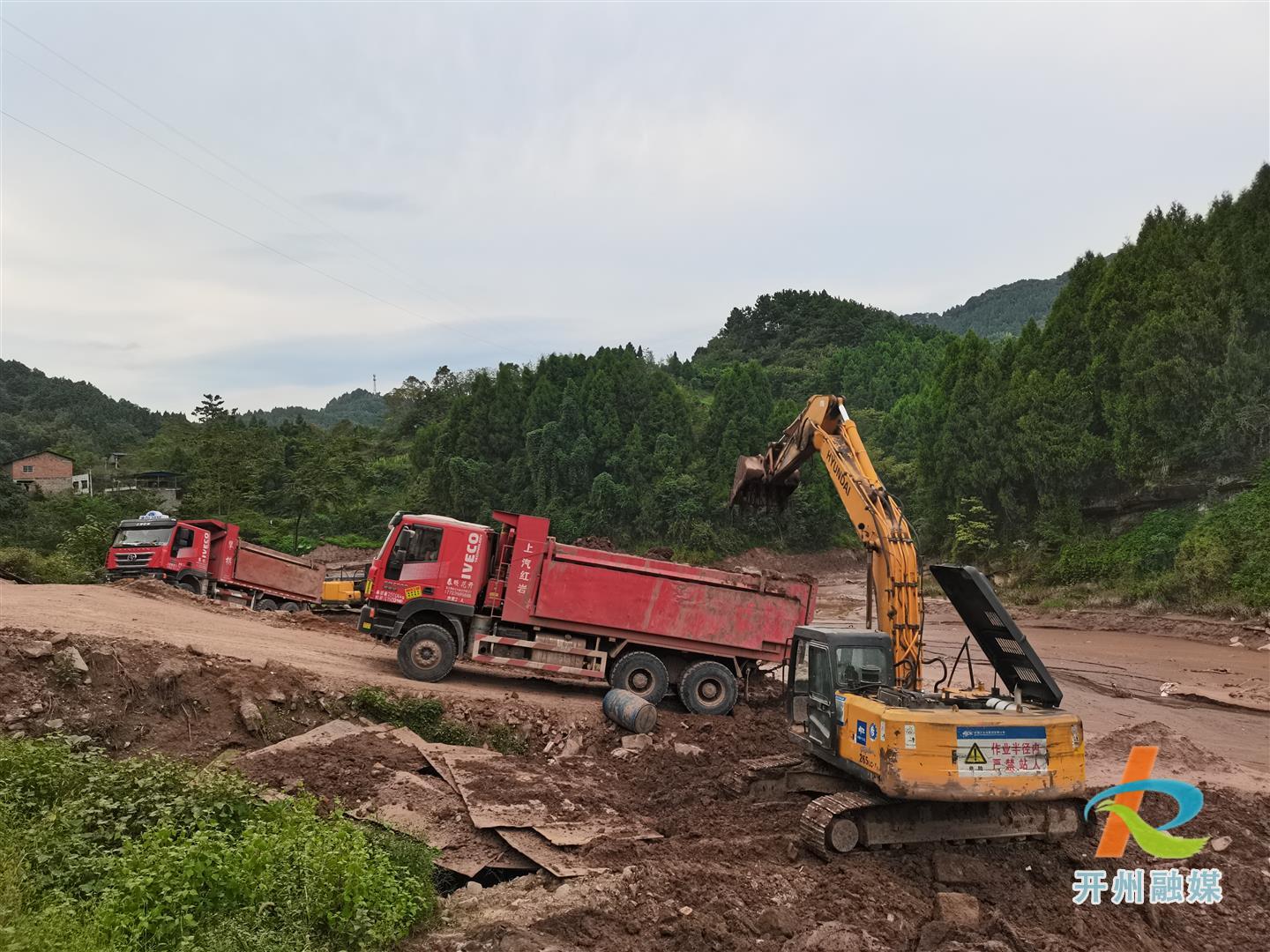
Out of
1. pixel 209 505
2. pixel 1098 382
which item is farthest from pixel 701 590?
pixel 209 505

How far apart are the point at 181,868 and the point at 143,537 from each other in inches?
817

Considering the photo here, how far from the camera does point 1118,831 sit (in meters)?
9.55

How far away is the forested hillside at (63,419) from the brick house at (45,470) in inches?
69.8

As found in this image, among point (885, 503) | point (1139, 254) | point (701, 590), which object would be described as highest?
point (1139, 254)

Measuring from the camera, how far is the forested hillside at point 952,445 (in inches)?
1332

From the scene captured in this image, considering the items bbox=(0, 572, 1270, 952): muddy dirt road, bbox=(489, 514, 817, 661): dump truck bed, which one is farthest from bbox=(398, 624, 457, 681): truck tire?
bbox=(489, 514, 817, 661): dump truck bed

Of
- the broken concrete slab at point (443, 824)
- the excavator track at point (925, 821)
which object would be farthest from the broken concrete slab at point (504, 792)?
the excavator track at point (925, 821)

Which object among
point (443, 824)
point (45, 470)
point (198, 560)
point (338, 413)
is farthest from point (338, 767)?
point (338, 413)

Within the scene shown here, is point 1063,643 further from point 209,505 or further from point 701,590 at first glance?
point 209,505

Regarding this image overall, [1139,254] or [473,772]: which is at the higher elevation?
[1139,254]

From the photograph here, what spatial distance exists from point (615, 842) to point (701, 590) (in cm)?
662

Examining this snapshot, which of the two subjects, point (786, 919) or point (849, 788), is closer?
point (786, 919)

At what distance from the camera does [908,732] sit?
819 centimetres

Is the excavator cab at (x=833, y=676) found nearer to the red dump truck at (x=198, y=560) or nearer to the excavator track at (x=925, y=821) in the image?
the excavator track at (x=925, y=821)
